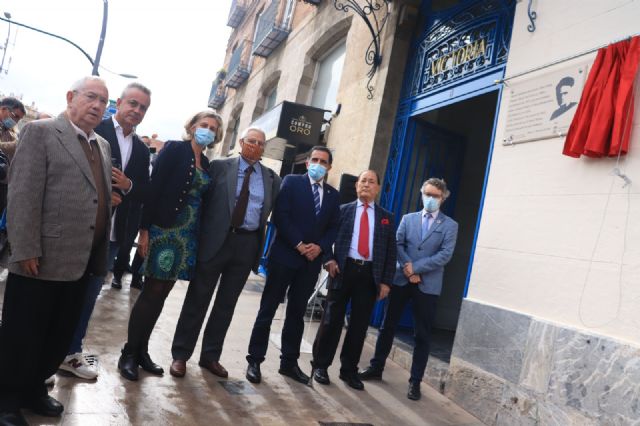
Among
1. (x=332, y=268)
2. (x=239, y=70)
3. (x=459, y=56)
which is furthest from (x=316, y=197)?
(x=239, y=70)

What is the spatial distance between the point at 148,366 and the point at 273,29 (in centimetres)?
1133

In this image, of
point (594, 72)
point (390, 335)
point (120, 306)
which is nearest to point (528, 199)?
point (594, 72)

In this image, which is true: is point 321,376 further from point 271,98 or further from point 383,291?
point 271,98

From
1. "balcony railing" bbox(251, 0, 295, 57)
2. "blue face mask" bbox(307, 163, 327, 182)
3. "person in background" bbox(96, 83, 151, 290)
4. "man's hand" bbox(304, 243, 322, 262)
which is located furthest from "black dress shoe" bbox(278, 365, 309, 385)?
"balcony railing" bbox(251, 0, 295, 57)

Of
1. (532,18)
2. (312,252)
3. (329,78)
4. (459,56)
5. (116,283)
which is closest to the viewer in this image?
(312,252)

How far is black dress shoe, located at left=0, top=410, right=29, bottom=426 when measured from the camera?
247 cm

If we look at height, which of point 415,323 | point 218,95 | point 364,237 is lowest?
point 415,323

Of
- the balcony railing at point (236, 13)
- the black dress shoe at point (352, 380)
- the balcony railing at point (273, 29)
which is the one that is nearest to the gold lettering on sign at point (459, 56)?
the black dress shoe at point (352, 380)

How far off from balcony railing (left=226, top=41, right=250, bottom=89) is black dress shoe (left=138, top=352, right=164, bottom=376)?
47.0ft

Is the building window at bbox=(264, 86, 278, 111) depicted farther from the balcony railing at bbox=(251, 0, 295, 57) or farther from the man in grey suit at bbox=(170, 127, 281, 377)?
the man in grey suit at bbox=(170, 127, 281, 377)

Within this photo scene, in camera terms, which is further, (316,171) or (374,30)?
(374,30)

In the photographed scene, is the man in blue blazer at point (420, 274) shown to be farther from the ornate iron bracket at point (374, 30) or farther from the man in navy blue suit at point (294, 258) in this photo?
the ornate iron bracket at point (374, 30)

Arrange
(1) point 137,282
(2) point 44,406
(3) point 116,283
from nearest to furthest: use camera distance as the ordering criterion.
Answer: (2) point 44,406 → (3) point 116,283 → (1) point 137,282

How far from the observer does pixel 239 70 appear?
17.1 m
